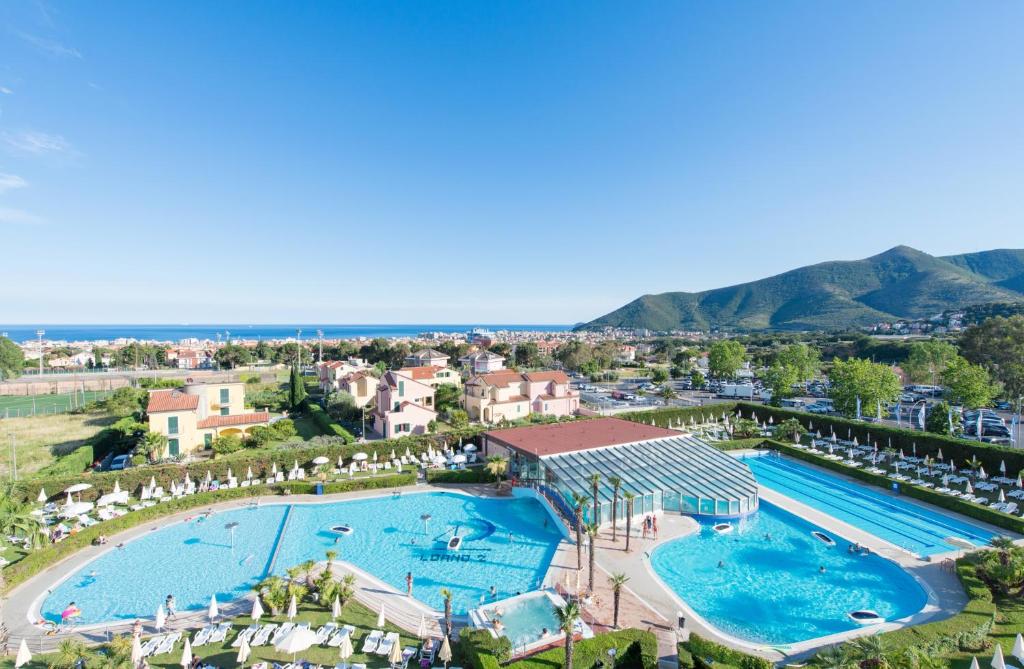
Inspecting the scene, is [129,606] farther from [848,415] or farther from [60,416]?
[848,415]

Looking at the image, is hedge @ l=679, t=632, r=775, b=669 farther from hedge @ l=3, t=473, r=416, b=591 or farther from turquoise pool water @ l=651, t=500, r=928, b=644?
hedge @ l=3, t=473, r=416, b=591

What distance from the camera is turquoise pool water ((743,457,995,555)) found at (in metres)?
23.2

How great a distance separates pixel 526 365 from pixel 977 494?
70860 millimetres

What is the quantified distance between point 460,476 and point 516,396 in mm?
18213

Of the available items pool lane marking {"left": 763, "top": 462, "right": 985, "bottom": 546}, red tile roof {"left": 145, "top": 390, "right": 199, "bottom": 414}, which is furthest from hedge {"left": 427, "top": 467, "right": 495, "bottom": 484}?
pool lane marking {"left": 763, "top": 462, "right": 985, "bottom": 546}

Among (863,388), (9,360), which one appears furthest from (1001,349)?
(9,360)

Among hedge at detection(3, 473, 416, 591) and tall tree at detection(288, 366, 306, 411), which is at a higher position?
tall tree at detection(288, 366, 306, 411)

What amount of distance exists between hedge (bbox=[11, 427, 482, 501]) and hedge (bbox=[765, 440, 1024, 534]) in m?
26.6

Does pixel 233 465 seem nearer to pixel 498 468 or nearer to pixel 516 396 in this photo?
pixel 498 468

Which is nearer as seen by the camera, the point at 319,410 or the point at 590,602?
the point at 590,602

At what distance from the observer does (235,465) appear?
98.0 feet

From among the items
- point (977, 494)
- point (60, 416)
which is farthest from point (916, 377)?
point (60, 416)

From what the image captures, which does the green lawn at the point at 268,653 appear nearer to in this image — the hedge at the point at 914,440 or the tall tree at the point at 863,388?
the hedge at the point at 914,440

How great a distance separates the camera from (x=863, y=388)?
43.6 metres
